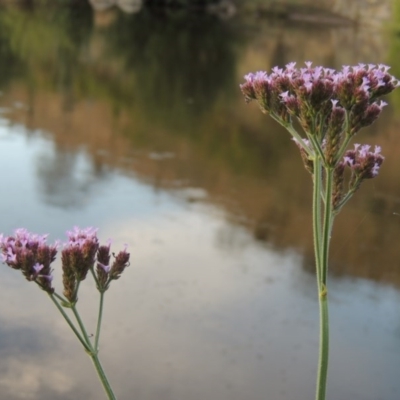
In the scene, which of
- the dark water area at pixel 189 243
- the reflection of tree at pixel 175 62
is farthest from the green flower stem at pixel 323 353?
the reflection of tree at pixel 175 62

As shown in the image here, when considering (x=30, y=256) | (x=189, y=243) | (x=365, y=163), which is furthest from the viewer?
(x=189, y=243)

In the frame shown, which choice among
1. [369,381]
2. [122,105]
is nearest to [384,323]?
[369,381]

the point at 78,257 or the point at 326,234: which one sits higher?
the point at 326,234

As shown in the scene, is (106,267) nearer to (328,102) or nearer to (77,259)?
(77,259)

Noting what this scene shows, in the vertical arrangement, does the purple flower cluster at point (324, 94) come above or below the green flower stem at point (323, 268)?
above

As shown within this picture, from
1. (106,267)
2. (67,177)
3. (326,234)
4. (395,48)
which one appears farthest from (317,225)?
(395,48)

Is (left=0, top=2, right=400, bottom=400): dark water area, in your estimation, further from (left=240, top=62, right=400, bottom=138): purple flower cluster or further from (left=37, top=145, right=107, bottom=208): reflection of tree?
(left=240, top=62, right=400, bottom=138): purple flower cluster

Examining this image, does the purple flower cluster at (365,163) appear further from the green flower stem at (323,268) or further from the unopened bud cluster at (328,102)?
the green flower stem at (323,268)
